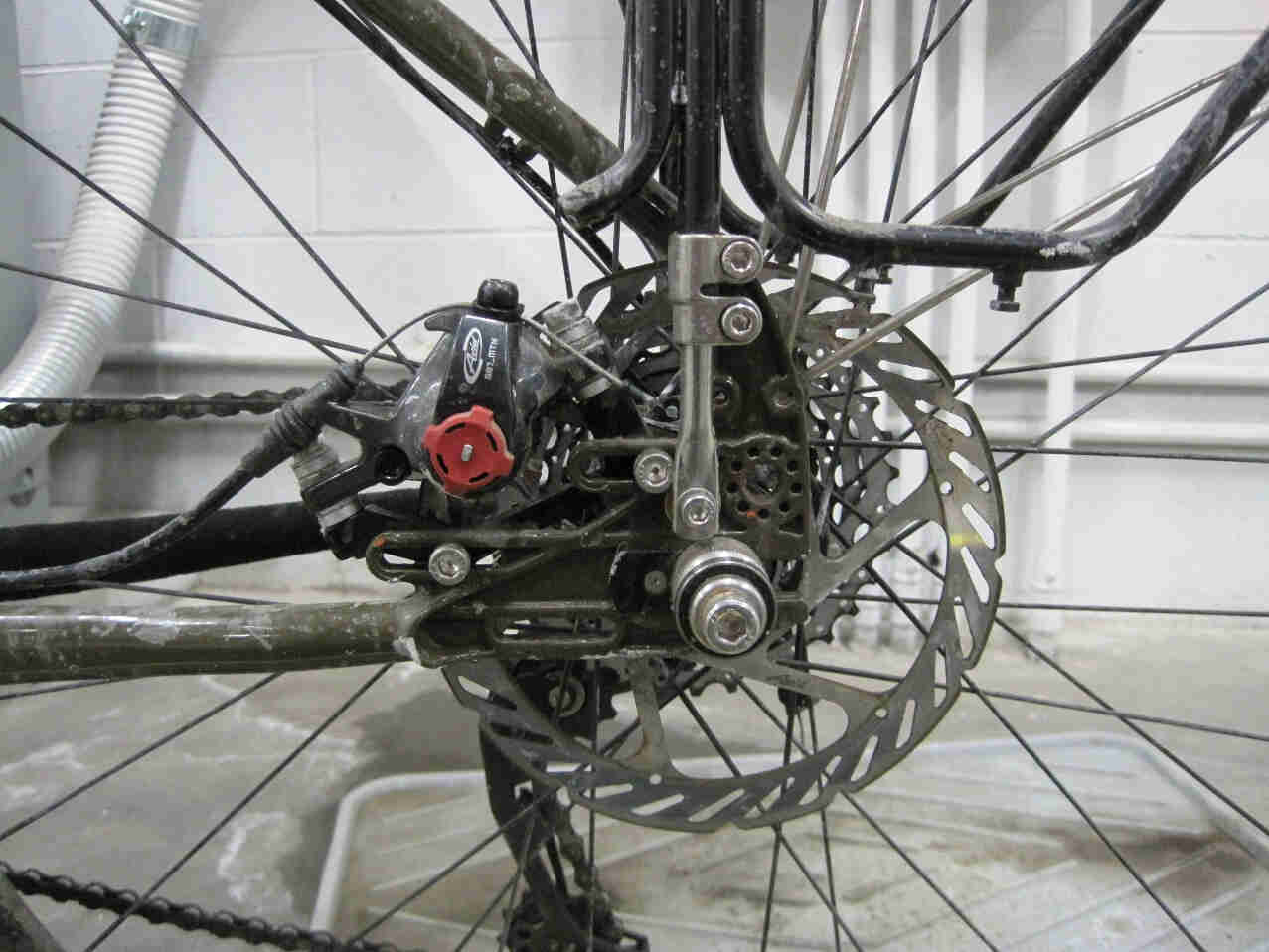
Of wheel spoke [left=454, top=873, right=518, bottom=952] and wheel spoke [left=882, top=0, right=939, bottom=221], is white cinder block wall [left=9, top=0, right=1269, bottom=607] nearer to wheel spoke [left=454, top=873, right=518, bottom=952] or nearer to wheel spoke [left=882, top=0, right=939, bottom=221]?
wheel spoke [left=882, top=0, right=939, bottom=221]

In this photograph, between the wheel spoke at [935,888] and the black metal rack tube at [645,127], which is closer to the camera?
the black metal rack tube at [645,127]

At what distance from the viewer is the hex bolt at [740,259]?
0.58 m

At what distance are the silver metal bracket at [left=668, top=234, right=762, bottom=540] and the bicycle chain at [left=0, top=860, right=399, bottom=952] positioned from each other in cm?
53

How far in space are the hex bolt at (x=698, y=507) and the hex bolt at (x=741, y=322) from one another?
3.7 inches

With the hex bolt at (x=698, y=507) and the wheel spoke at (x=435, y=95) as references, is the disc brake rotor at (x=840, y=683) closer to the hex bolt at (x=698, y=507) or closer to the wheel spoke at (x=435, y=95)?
the hex bolt at (x=698, y=507)

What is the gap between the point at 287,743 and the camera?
1281mm

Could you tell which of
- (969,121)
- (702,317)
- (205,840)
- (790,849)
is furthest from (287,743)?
(969,121)

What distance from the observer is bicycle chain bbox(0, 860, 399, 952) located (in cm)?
86

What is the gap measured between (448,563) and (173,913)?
47cm

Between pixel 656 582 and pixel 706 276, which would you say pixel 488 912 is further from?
pixel 706 276

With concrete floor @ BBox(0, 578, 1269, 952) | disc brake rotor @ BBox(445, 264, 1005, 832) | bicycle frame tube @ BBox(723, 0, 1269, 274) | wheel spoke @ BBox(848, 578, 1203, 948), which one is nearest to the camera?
bicycle frame tube @ BBox(723, 0, 1269, 274)

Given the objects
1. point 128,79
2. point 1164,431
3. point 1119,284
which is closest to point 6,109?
point 128,79

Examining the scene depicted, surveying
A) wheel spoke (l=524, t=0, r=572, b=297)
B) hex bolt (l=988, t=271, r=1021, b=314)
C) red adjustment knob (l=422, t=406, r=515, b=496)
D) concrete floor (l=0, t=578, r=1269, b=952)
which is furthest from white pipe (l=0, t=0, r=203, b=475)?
hex bolt (l=988, t=271, r=1021, b=314)

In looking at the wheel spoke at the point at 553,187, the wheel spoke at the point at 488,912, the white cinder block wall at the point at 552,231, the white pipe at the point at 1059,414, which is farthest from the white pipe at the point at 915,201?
the wheel spoke at the point at 488,912
